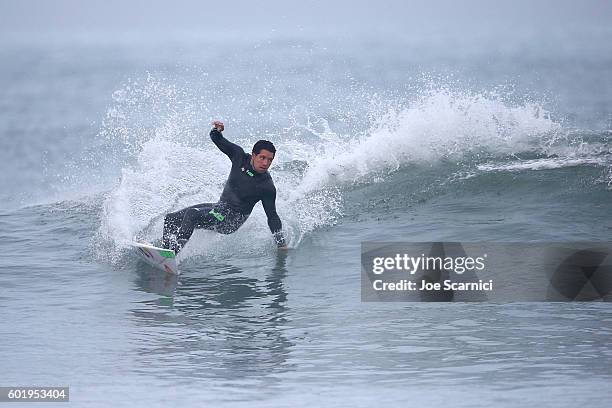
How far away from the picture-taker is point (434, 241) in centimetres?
1470

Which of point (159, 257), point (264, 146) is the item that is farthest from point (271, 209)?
point (159, 257)

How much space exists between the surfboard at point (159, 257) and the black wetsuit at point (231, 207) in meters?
0.29

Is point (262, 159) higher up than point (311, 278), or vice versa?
point (262, 159)

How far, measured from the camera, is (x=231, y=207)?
47.1ft

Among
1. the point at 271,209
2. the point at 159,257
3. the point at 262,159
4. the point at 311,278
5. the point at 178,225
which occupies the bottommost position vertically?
the point at 311,278

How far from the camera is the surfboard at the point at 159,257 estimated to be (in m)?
13.5

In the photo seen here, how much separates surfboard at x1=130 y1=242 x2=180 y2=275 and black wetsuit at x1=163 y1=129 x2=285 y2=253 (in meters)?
0.29

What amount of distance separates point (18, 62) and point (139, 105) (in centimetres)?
3989

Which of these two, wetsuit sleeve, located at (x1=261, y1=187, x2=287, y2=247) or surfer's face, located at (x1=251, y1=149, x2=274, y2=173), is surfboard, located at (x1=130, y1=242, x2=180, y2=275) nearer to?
wetsuit sleeve, located at (x1=261, y1=187, x2=287, y2=247)

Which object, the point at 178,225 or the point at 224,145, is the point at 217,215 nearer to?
the point at 178,225

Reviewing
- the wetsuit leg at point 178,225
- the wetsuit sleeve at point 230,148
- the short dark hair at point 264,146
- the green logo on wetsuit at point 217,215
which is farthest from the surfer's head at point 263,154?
the wetsuit leg at point 178,225

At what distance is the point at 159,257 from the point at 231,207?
1.28 m

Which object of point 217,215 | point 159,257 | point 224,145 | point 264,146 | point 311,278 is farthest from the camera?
point 217,215

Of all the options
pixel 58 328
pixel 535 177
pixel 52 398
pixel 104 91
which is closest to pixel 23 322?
pixel 58 328
